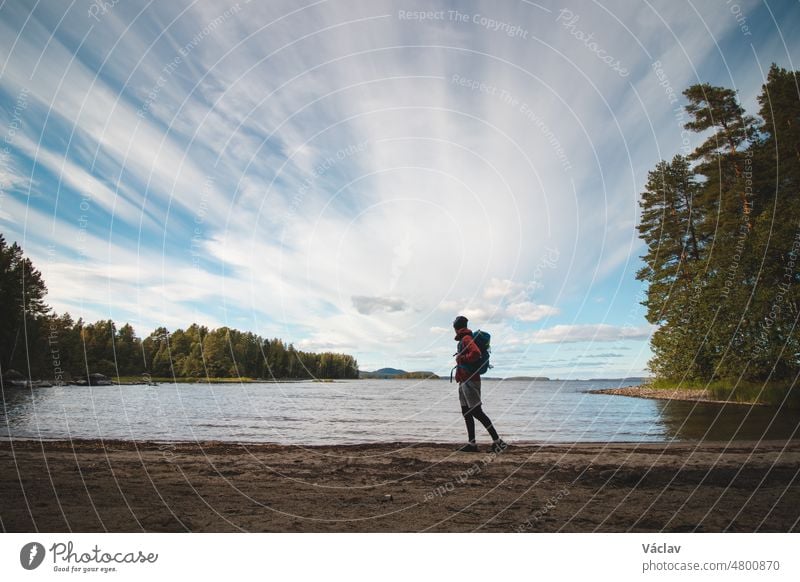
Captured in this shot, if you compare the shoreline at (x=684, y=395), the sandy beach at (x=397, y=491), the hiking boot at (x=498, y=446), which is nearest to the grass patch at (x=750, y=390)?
the shoreline at (x=684, y=395)

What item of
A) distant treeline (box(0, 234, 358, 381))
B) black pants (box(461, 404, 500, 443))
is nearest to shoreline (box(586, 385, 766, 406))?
black pants (box(461, 404, 500, 443))

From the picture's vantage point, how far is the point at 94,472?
7637 mm

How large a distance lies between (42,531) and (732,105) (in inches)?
1690

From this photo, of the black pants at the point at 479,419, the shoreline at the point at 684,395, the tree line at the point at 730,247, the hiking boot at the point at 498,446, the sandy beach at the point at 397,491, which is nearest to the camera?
the sandy beach at the point at 397,491

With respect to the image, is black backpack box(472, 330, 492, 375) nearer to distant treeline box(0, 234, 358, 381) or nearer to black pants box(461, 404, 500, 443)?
black pants box(461, 404, 500, 443)

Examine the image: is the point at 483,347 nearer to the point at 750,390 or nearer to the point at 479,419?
the point at 479,419

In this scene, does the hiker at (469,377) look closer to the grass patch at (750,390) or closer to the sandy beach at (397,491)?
the sandy beach at (397,491)

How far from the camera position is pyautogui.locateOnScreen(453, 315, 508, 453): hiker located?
10.1 metres

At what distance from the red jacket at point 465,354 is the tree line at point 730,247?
15127 millimetres

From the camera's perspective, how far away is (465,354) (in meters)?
10.1

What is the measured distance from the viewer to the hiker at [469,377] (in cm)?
1010

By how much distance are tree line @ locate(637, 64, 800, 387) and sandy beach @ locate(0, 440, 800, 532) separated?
628 inches

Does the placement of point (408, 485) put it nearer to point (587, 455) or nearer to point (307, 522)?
point (307, 522)
